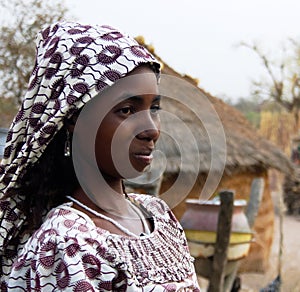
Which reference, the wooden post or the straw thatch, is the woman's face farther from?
the straw thatch

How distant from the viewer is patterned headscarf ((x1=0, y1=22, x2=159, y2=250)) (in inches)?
49.3

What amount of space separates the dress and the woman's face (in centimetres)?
13

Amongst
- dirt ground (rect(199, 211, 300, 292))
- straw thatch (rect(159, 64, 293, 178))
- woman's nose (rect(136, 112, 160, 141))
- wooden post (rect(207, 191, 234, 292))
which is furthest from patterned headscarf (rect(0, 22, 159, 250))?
straw thatch (rect(159, 64, 293, 178))

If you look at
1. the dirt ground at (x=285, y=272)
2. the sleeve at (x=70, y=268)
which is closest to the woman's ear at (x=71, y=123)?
the sleeve at (x=70, y=268)

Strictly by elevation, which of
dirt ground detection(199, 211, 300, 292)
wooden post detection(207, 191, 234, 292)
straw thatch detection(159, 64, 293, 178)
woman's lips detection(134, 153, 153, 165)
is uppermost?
straw thatch detection(159, 64, 293, 178)

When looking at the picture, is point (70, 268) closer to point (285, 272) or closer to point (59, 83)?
point (59, 83)

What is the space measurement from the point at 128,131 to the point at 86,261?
287mm

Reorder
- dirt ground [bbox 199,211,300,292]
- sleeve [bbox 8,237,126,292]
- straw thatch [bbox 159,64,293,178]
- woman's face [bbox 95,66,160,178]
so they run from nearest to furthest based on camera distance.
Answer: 1. sleeve [bbox 8,237,126,292]
2. woman's face [bbox 95,66,160,178]
3. dirt ground [bbox 199,211,300,292]
4. straw thatch [bbox 159,64,293,178]

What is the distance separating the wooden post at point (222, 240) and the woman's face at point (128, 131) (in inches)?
125

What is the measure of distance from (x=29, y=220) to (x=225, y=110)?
8.89 metres

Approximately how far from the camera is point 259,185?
18.0 feet

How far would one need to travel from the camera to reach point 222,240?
4.51 m

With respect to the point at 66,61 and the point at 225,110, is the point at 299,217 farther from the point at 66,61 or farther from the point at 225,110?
the point at 66,61

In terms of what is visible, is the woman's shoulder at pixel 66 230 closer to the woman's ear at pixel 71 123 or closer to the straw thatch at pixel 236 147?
the woman's ear at pixel 71 123
